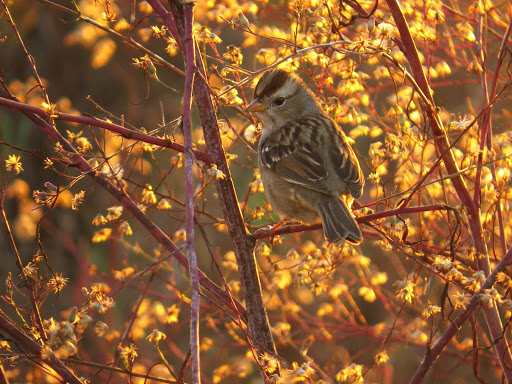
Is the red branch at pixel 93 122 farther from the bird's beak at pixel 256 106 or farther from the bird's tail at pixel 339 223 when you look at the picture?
the bird's beak at pixel 256 106

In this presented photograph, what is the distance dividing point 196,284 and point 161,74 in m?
4.96

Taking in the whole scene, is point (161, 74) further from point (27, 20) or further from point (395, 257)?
point (395, 257)

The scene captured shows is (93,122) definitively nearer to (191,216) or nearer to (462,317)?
(191,216)

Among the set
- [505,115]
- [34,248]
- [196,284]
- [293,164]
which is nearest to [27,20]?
[34,248]

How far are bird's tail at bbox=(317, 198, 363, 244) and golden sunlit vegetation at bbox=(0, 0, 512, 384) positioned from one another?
8 centimetres

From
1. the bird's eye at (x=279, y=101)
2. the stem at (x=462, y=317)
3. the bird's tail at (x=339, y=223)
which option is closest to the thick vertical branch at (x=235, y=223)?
the bird's tail at (x=339, y=223)

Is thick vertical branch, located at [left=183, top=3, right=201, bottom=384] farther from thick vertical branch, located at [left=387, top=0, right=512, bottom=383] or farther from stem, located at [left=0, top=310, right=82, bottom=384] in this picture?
thick vertical branch, located at [left=387, top=0, right=512, bottom=383]

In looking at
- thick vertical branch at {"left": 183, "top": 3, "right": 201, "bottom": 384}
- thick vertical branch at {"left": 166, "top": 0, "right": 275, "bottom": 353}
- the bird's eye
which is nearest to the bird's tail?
thick vertical branch at {"left": 166, "top": 0, "right": 275, "bottom": 353}

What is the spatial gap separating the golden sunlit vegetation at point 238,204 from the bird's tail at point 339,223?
0.08m

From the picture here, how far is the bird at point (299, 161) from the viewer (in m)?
3.20

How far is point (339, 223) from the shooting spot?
9.39 feet

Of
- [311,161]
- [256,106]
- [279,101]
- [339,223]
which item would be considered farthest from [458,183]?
[279,101]

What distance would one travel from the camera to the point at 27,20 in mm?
5969

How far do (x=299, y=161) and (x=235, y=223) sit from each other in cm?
103
